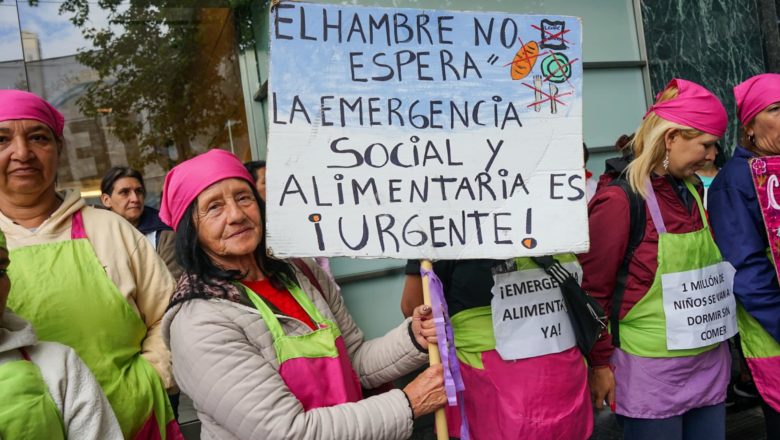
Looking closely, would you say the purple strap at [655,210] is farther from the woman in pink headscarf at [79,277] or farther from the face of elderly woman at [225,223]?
the woman in pink headscarf at [79,277]

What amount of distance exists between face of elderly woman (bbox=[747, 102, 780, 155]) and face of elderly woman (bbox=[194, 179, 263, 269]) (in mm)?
2152

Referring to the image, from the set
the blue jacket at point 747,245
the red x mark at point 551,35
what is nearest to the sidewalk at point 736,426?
the blue jacket at point 747,245

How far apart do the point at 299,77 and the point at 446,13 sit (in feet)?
1.57

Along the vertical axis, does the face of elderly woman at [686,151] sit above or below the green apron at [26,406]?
above

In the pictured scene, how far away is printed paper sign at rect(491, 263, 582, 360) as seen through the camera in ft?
6.31

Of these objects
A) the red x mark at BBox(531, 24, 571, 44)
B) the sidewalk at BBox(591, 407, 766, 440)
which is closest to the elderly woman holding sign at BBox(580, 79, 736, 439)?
the red x mark at BBox(531, 24, 571, 44)

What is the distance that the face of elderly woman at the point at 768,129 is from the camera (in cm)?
249

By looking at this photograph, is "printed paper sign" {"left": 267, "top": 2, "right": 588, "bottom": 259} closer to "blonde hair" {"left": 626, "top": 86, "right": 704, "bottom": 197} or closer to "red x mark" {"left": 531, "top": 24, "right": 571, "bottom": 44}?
"red x mark" {"left": 531, "top": 24, "right": 571, "bottom": 44}

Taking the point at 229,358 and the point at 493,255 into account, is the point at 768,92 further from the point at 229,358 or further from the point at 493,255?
the point at 229,358

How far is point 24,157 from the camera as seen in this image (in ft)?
5.67

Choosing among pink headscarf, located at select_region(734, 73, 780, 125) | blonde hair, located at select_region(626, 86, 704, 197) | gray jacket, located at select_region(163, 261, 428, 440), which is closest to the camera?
gray jacket, located at select_region(163, 261, 428, 440)

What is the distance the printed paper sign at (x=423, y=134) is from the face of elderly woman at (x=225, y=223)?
0.56 ft

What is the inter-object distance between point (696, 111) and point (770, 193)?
0.45m

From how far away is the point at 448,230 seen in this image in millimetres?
1686
